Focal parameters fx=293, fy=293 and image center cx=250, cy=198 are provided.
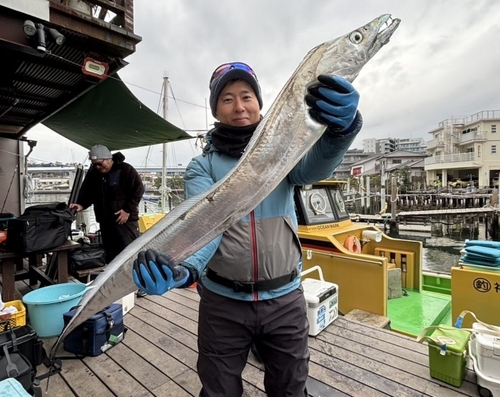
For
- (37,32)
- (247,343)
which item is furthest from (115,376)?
(37,32)

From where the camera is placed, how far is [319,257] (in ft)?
15.8

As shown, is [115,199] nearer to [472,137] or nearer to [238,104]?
[238,104]

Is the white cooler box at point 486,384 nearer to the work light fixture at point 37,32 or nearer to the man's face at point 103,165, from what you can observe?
the man's face at point 103,165

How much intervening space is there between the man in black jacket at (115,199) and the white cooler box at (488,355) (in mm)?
4001

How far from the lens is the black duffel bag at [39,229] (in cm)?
351

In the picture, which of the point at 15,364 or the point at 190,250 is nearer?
the point at 190,250

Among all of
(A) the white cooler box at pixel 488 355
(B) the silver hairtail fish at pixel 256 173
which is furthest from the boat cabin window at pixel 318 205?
(B) the silver hairtail fish at pixel 256 173

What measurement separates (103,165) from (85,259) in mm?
1311

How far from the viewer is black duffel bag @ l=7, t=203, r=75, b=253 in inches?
138

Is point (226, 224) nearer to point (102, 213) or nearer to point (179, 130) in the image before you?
point (102, 213)

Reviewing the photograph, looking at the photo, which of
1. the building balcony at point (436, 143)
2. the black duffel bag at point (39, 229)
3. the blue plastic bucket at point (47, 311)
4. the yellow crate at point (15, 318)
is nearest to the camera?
the yellow crate at point (15, 318)

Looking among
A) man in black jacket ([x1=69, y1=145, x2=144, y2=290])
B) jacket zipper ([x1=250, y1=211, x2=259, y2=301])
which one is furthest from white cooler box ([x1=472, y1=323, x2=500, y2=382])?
man in black jacket ([x1=69, y1=145, x2=144, y2=290])

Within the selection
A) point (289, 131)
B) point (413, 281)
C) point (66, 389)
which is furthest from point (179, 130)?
point (413, 281)

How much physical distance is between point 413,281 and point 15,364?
19.4 feet
